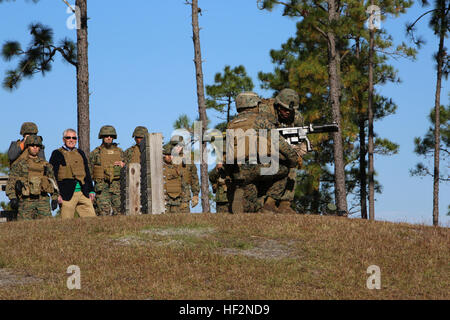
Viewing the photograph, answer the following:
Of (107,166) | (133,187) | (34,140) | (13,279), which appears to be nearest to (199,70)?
(107,166)

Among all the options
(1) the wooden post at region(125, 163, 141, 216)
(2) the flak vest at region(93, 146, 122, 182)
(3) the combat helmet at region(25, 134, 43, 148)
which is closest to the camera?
(3) the combat helmet at region(25, 134, 43, 148)

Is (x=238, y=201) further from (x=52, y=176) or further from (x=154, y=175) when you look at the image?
(x=52, y=176)

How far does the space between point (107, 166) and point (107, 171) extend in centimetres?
16

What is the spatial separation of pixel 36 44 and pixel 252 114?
1251 cm

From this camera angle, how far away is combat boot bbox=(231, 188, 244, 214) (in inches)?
589

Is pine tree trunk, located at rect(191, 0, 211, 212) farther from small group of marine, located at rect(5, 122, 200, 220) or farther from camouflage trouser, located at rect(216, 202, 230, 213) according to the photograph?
small group of marine, located at rect(5, 122, 200, 220)

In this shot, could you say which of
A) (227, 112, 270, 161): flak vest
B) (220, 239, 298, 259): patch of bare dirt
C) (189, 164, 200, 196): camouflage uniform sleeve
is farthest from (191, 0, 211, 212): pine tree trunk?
(220, 239, 298, 259): patch of bare dirt

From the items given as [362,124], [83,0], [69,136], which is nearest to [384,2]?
[362,124]

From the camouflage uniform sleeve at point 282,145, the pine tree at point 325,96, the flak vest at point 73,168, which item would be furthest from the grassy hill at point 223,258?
the pine tree at point 325,96

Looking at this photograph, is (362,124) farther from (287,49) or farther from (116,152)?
(116,152)

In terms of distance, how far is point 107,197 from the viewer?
66.1ft

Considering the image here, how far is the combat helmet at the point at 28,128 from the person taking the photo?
1777cm

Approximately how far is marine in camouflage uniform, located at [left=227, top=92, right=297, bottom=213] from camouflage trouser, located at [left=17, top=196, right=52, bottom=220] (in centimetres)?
539
